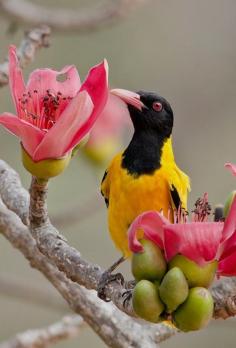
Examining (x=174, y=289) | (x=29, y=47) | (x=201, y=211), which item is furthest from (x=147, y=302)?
(x=29, y=47)

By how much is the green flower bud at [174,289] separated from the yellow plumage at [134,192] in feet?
4.41

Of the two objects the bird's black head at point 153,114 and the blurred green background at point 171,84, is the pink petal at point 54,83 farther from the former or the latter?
the blurred green background at point 171,84

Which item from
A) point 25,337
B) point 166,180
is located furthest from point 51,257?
point 166,180

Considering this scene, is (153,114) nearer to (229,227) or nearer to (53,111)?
(53,111)

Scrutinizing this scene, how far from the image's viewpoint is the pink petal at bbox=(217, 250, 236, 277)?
1518 millimetres

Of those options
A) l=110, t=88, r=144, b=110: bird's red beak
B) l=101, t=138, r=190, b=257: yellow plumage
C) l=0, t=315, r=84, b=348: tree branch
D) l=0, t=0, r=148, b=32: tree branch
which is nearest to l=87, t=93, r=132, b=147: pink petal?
l=0, t=0, r=148, b=32: tree branch

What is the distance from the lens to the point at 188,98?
6.94 meters

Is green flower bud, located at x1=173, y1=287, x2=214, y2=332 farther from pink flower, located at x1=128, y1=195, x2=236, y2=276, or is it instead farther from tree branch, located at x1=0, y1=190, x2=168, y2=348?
tree branch, located at x1=0, y1=190, x2=168, y2=348

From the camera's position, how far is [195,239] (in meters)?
1.44

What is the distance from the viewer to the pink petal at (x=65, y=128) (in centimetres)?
158

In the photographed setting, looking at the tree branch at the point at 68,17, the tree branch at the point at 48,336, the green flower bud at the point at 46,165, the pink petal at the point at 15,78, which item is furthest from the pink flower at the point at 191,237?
the tree branch at the point at 68,17

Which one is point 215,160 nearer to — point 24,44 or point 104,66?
point 24,44

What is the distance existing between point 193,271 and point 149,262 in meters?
0.08

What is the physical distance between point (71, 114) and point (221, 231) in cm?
35
